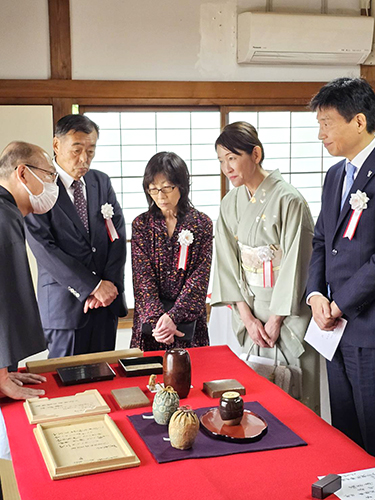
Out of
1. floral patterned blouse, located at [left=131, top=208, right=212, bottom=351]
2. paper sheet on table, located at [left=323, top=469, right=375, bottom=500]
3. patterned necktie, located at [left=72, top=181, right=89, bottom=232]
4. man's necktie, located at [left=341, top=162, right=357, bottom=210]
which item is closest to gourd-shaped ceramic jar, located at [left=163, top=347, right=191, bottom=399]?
paper sheet on table, located at [left=323, top=469, right=375, bottom=500]

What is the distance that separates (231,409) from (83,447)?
39 cm

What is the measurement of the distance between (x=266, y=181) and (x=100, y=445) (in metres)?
1.56

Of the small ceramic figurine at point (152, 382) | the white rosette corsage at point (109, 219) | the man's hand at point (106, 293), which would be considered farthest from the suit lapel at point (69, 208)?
the small ceramic figurine at point (152, 382)

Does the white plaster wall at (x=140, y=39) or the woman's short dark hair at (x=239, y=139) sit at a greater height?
the white plaster wall at (x=140, y=39)

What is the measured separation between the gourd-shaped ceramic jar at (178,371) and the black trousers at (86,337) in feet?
3.70

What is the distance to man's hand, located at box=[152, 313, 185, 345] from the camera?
2.56 m

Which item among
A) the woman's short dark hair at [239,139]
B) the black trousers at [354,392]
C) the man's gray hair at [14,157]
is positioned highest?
the woman's short dark hair at [239,139]

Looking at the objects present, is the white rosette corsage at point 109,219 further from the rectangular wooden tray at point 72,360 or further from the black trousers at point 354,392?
the black trousers at point 354,392

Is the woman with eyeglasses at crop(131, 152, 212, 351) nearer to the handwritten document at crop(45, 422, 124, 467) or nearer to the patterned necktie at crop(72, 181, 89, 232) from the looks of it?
the patterned necktie at crop(72, 181, 89, 232)

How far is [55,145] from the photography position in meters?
2.83

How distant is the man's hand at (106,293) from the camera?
2750mm

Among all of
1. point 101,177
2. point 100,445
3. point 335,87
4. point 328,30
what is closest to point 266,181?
point 335,87

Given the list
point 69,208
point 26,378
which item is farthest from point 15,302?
point 69,208

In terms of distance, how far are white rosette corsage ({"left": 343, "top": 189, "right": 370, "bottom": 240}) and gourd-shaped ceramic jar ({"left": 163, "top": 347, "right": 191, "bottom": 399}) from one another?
0.84m
